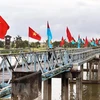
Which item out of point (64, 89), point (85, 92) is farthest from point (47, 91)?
point (85, 92)

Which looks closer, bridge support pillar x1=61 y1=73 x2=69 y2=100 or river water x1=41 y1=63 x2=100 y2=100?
bridge support pillar x1=61 y1=73 x2=69 y2=100

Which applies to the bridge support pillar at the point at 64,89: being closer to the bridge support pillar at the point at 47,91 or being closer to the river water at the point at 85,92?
the bridge support pillar at the point at 47,91

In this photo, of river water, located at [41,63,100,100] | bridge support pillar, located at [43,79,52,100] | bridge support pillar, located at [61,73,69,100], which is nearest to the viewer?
bridge support pillar, located at [61,73,69,100]

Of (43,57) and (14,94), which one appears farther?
(43,57)

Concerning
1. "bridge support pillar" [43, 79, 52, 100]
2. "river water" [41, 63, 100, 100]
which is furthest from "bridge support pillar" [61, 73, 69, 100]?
"river water" [41, 63, 100, 100]

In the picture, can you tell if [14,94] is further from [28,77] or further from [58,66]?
[58,66]

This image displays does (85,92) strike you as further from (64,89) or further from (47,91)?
(47,91)

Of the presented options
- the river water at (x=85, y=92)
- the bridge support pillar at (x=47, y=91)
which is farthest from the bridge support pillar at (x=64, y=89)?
the river water at (x=85, y=92)

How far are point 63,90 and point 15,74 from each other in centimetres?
1551

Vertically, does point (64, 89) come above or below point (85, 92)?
above

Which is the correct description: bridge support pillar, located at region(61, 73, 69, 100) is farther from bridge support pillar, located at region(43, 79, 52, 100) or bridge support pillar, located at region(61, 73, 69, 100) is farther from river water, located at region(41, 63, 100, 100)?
river water, located at region(41, 63, 100, 100)

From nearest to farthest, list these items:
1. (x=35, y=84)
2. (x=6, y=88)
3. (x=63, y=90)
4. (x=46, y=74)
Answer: (x=35, y=84) < (x=6, y=88) < (x=46, y=74) < (x=63, y=90)

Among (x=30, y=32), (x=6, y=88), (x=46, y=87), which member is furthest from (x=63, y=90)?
(x=6, y=88)

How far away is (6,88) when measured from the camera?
11.3 metres
